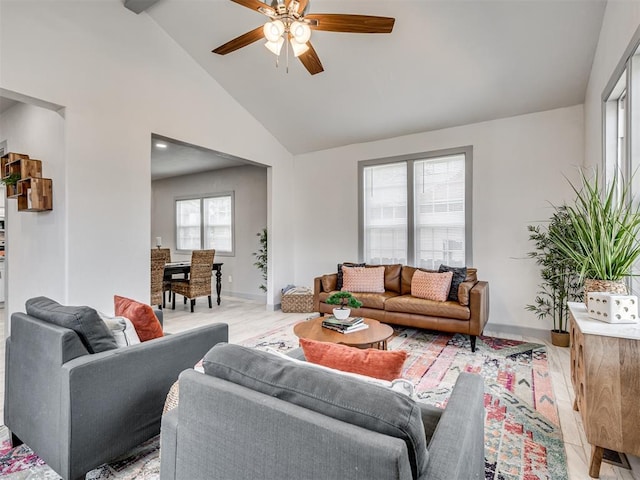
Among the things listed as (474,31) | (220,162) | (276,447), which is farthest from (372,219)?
(276,447)

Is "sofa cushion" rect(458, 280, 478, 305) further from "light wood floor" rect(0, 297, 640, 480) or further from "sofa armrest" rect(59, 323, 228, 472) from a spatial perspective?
"sofa armrest" rect(59, 323, 228, 472)

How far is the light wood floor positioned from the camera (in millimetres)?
1807

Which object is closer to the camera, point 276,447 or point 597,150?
point 276,447

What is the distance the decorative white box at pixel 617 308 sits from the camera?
1.78 m

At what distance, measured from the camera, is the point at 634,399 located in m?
1.63

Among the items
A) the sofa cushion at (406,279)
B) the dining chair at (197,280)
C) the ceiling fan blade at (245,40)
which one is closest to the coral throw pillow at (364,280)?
the sofa cushion at (406,279)

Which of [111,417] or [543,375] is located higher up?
[111,417]

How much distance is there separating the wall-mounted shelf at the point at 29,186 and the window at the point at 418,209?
12.7 ft

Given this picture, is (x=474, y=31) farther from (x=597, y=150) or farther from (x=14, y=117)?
(x=14, y=117)

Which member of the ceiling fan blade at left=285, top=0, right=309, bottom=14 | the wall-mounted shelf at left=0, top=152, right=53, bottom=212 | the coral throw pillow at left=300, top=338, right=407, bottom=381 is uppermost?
the ceiling fan blade at left=285, top=0, right=309, bottom=14

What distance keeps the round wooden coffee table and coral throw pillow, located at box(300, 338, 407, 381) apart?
1342 millimetres

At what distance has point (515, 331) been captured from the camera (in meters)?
4.16

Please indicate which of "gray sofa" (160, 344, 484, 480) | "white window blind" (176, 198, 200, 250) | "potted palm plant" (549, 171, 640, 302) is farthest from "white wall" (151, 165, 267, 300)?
"gray sofa" (160, 344, 484, 480)

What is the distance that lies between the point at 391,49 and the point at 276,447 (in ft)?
12.6
